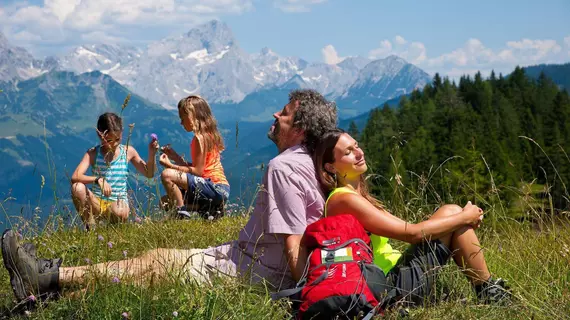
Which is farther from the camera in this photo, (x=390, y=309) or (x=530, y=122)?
(x=530, y=122)

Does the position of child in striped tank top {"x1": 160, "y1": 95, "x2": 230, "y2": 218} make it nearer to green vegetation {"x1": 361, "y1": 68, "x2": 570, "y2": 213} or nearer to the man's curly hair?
the man's curly hair

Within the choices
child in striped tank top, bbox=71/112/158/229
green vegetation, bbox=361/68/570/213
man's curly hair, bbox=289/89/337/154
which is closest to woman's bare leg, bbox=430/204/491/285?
man's curly hair, bbox=289/89/337/154

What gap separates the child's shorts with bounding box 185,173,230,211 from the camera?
868cm

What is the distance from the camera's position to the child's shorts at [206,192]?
868cm

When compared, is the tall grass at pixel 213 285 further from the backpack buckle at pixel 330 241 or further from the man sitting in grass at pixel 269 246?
the backpack buckle at pixel 330 241

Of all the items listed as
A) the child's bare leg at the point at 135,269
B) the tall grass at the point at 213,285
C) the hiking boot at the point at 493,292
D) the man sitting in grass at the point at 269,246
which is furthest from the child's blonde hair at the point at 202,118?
the hiking boot at the point at 493,292

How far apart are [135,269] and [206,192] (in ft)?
13.9

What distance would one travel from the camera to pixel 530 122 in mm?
115875

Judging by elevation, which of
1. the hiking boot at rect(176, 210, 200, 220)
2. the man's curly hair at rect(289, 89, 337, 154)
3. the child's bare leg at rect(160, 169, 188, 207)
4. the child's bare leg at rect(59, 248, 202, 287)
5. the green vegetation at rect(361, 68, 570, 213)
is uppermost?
the man's curly hair at rect(289, 89, 337, 154)

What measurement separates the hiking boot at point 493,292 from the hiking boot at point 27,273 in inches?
110

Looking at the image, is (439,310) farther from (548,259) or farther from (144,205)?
(144,205)

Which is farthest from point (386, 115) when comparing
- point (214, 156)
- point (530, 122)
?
point (214, 156)

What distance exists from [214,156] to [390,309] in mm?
5222

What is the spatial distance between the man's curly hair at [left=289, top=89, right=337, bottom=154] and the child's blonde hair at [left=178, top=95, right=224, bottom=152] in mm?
3937
